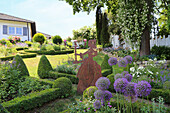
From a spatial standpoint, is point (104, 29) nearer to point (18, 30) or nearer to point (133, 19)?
point (133, 19)

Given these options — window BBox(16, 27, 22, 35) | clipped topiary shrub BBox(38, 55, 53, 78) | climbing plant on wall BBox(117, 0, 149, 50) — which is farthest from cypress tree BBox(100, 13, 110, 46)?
window BBox(16, 27, 22, 35)

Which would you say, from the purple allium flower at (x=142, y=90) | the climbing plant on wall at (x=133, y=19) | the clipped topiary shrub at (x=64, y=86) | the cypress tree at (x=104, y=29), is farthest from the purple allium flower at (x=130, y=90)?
the cypress tree at (x=104, y=29)

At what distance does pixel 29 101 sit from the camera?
3504mm

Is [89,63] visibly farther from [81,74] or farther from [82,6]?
[82,6]

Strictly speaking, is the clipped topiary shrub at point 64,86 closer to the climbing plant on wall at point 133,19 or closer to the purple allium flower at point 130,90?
the purple allium flower at point 130,90

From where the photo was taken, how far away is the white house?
24.0 metres

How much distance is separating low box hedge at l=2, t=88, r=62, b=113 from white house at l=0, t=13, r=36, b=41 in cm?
2396

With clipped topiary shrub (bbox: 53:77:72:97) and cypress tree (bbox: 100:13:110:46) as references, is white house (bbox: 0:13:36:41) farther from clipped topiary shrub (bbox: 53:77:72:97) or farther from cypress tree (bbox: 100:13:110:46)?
clipped topiary shrub (bbox: 53:77:72:97)

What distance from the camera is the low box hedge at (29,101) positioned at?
3.23 meters

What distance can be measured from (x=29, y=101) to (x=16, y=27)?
25944 millimetres

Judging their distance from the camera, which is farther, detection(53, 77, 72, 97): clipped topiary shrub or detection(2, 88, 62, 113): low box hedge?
detection(53, 77, 72, 97): clipped topiary shrub

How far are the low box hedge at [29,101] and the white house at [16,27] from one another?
2396 cm

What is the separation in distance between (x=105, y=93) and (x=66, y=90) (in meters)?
2.84

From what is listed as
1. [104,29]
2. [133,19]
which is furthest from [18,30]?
[133,19]
